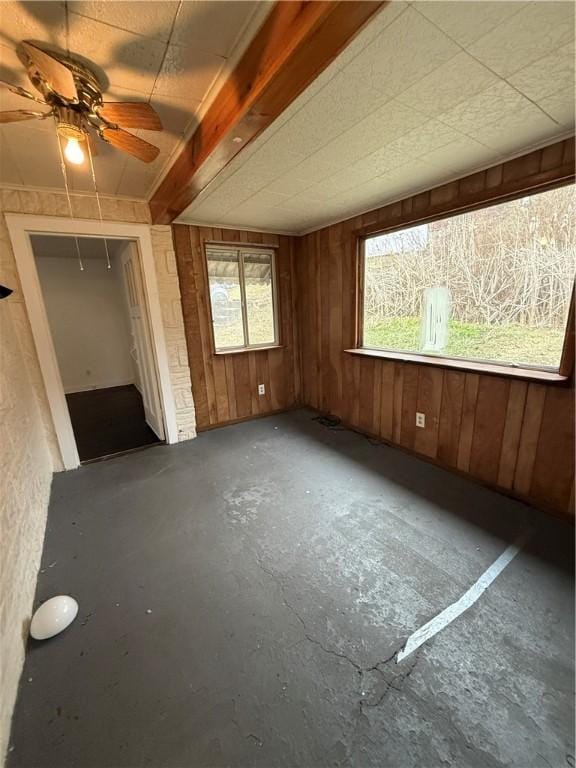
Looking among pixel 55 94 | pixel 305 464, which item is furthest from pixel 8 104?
pixel 305 464

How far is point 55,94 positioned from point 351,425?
10.6ft

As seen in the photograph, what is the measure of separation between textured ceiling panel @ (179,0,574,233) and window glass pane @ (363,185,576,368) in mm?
375

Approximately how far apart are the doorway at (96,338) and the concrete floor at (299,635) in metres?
1.72

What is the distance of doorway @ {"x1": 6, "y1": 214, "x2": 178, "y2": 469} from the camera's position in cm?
258

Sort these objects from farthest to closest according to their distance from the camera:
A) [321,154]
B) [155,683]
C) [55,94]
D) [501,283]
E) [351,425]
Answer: [351,425], [501,283], [321,154], [55,94], [155,683]

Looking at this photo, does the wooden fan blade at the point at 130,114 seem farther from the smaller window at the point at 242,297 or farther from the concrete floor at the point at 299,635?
the concrete floor at the point at 299,635

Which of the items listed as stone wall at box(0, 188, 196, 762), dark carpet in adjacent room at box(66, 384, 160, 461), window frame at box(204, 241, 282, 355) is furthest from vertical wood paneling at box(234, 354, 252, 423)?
dark carpet in adjacent room at box(66, 384, 160, 461)

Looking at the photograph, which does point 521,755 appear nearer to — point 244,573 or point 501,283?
point 244,573

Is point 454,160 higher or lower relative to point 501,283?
higher

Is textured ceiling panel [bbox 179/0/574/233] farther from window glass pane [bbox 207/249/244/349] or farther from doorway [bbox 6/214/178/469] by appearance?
doorway [bbox 6/214/178/469]

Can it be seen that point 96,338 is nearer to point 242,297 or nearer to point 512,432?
point 242,297

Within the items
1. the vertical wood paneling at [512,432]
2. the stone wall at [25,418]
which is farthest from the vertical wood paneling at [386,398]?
the stone wall at [25,418]

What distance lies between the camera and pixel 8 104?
1.50 m

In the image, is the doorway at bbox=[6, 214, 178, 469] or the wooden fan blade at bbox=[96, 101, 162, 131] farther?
the doorway at bbox=[6, 214, 178, 469]
